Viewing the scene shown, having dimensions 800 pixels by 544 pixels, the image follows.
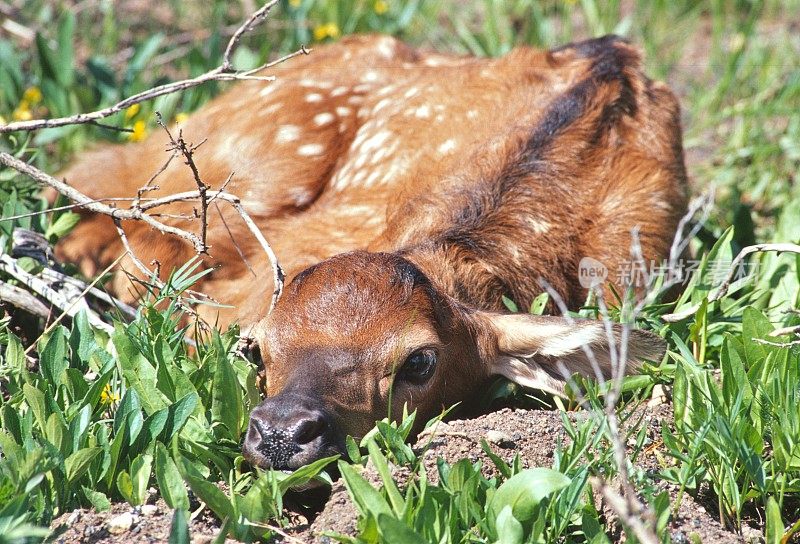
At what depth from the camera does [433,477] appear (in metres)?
3.55

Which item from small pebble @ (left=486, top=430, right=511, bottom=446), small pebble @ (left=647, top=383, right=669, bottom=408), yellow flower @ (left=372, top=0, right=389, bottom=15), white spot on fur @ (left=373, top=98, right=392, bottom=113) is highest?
yellow flower @ (left=372, top=0, right=389, bottom=15)

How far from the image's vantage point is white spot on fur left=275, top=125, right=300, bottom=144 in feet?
20.2

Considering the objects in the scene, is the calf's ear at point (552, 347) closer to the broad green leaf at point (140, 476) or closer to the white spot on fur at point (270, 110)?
the broad green leaf at point (140, 476)

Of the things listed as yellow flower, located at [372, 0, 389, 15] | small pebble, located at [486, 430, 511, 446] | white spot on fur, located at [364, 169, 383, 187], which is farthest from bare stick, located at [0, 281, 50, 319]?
yellow flower, located at [372, 0, 389, 15]

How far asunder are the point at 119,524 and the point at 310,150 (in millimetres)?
3231

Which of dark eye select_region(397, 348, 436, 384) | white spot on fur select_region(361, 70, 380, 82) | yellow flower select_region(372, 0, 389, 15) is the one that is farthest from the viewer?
yellow flower select_region(372, 0, 389, 15)

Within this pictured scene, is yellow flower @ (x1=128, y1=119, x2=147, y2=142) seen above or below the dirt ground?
above

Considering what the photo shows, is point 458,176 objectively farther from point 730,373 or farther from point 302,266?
point 730,373

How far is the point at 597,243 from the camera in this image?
16.6ft

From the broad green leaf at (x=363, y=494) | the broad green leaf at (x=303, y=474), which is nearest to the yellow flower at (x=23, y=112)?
the broad green leaf at (x=303, y=474)

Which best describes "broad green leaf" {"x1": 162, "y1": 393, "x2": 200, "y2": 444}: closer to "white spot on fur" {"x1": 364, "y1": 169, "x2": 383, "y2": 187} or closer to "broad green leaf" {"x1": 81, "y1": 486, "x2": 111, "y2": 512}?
"broad green leaf" {"x1": 81, "y1": 486, "x2": 111, "y2": 512}

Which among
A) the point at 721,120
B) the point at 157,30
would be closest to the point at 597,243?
the point at 721,120

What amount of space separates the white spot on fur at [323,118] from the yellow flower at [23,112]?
7.23ft

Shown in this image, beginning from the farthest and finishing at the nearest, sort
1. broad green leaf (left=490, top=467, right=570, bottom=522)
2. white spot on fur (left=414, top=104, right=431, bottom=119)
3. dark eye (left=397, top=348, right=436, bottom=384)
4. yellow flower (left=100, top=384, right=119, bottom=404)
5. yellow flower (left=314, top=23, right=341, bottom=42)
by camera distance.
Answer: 1. yellow flower (left=314, top=23, right=341, bottom=42)
2. white spot on fur (left=414, top=104, right=431, bottom=119)
3. dark eye (left=397, top=348, right=436, bottom=384)
4. yellow flower (left=100, top=384, right=119, bottom=404)
5. broad green leaf (left=490, top=467, right=570, bottom=522)
